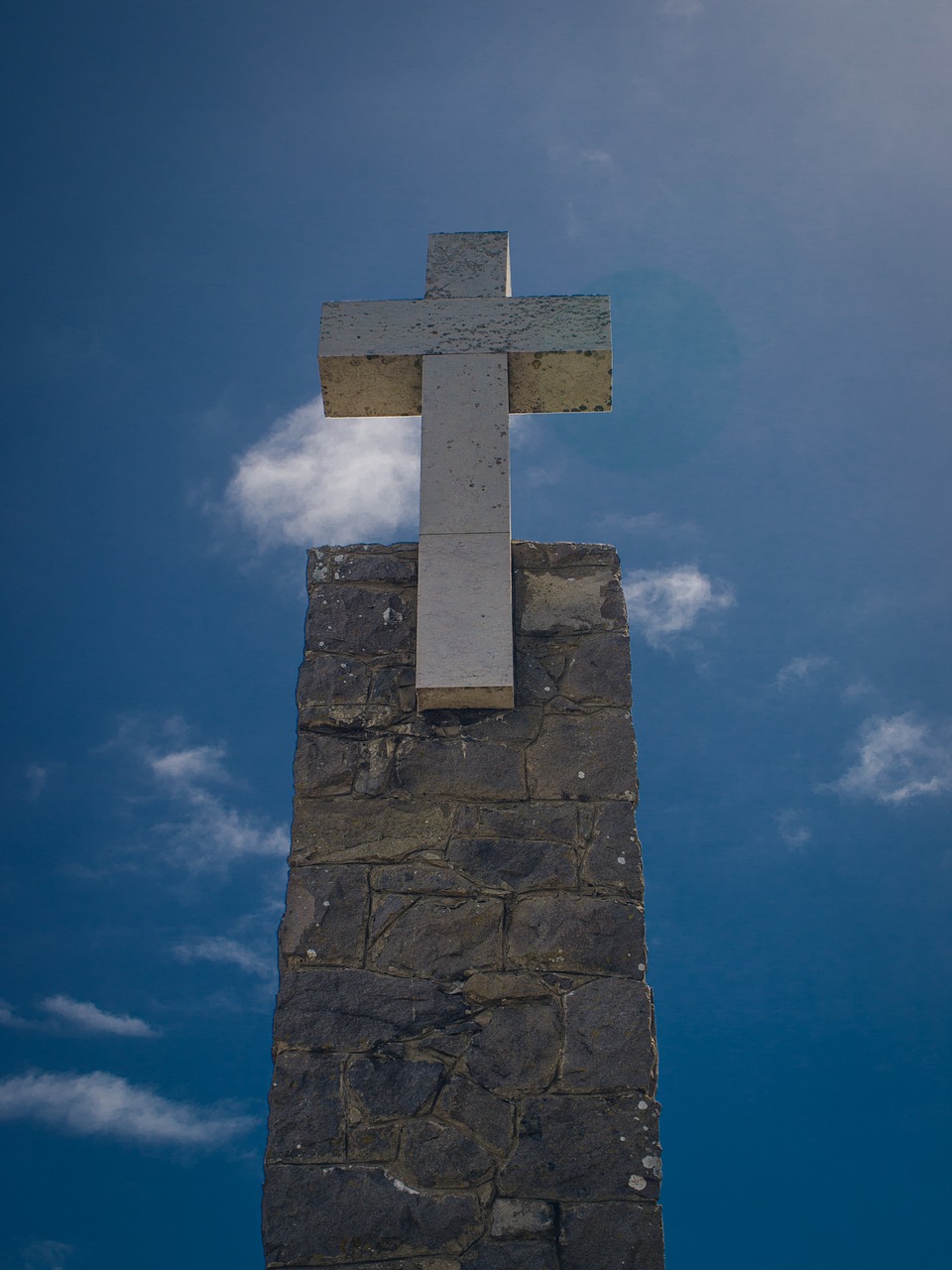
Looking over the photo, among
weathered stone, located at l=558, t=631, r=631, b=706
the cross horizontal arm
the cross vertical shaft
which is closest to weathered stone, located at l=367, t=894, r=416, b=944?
the cross vertical shaft

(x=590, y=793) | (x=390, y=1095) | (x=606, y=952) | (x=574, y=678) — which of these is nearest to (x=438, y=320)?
(x=574, y=678)

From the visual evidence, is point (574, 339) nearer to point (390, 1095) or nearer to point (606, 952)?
point (606, 952)

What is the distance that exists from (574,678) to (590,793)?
0.39 metres

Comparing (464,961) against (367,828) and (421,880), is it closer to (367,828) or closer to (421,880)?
(421,880)

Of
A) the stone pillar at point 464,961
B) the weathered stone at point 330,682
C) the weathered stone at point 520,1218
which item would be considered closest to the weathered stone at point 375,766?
the stone pillar at point 464,961

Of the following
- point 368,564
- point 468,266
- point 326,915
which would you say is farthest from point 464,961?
point 468,266

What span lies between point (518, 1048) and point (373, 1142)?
0.45m

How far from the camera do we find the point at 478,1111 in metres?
3.29

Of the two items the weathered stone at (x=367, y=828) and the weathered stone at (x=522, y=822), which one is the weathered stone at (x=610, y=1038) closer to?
→ the weathered stone at (x=522, y=822)

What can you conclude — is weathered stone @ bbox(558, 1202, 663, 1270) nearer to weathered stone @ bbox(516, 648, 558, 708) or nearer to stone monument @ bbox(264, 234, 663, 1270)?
stone monument @ bbox(264, 234, 663, 1270)

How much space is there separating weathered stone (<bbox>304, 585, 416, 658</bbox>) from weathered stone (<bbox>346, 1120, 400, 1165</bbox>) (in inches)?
54.5

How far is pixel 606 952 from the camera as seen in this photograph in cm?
346

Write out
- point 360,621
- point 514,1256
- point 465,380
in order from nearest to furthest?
point 514,1256 < point 360,621 < point 465,380

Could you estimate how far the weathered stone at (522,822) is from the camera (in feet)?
11.9
